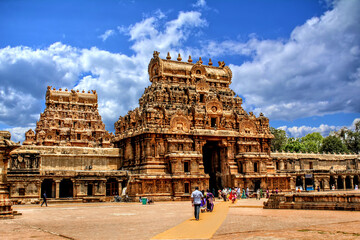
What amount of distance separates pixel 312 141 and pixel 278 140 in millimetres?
12183

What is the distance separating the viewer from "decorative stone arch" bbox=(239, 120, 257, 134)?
53.9 metres

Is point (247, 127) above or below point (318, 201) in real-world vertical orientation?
above

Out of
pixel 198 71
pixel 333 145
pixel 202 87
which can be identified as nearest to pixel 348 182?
pixel 333 145

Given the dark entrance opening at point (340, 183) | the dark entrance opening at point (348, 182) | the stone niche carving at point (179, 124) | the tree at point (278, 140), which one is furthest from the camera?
the tree at point (278, 140)

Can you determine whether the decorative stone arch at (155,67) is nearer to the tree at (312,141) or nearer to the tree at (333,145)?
the tree at (333,145)

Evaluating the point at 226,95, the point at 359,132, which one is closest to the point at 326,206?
the point at 226,95

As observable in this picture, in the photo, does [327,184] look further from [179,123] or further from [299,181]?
[179,123]

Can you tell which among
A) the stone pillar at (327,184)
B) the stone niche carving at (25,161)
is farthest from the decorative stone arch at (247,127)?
the stone niche carving at (25,161)

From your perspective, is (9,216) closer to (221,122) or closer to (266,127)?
(221,122)

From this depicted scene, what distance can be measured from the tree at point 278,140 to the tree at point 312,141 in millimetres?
5375

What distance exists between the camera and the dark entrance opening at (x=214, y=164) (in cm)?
5306

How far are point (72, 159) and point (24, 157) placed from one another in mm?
6865

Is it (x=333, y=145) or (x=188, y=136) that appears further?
(x=333, y=145)

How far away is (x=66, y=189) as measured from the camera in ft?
157
